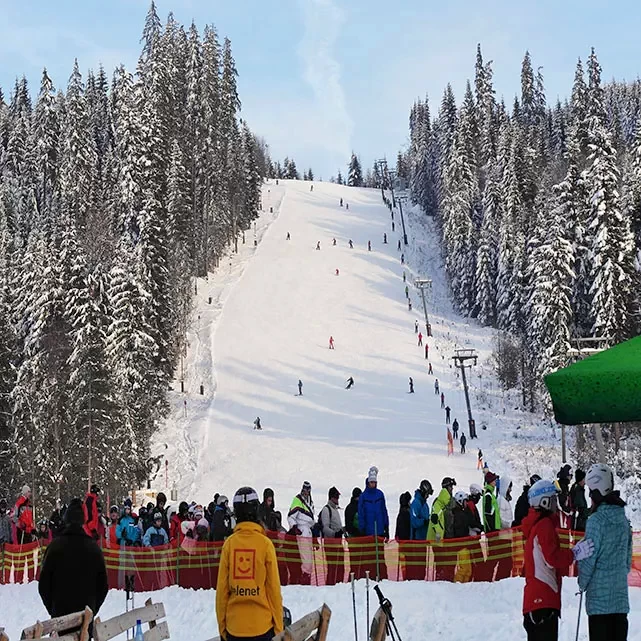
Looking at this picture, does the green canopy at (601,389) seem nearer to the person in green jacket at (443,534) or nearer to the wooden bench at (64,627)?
the wooden bench at (64,627)

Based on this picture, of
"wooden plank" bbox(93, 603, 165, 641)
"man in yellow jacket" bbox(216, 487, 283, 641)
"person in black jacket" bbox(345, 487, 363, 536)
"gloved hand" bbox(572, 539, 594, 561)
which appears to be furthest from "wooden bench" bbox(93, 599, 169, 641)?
"person in black jacket" bbox(345, 487, 363, 536)

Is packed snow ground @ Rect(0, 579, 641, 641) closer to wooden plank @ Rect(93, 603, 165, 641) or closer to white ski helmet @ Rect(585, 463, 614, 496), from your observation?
white ski helmet @ Rect(585, 463, 614, 496)

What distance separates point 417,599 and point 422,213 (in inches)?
3649

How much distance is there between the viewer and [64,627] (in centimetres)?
604

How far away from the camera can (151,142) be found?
2030 inches

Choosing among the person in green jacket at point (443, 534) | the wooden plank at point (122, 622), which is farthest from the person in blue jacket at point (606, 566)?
the person in green jacket at point (443, 534)

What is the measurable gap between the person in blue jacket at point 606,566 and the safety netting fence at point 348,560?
16.3 ft

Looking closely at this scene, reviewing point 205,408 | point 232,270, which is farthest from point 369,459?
point 232,270

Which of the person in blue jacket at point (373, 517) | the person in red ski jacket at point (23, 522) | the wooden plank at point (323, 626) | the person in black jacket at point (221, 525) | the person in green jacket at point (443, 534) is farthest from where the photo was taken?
the person in red ski jacket at point (23, 522)

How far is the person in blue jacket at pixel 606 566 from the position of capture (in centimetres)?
607

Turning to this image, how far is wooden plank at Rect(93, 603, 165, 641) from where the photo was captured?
647cm

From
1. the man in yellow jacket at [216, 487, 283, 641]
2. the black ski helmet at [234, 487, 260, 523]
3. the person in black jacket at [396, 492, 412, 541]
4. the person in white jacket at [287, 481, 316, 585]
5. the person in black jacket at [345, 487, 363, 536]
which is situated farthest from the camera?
the person in black jacket at [345, 487, 363, 536]

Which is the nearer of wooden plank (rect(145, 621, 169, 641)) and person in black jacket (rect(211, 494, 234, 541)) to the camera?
wooden plank (rect(145, 621, 169, 641))

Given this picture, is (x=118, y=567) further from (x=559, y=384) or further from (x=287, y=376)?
(x=287, y=376)
